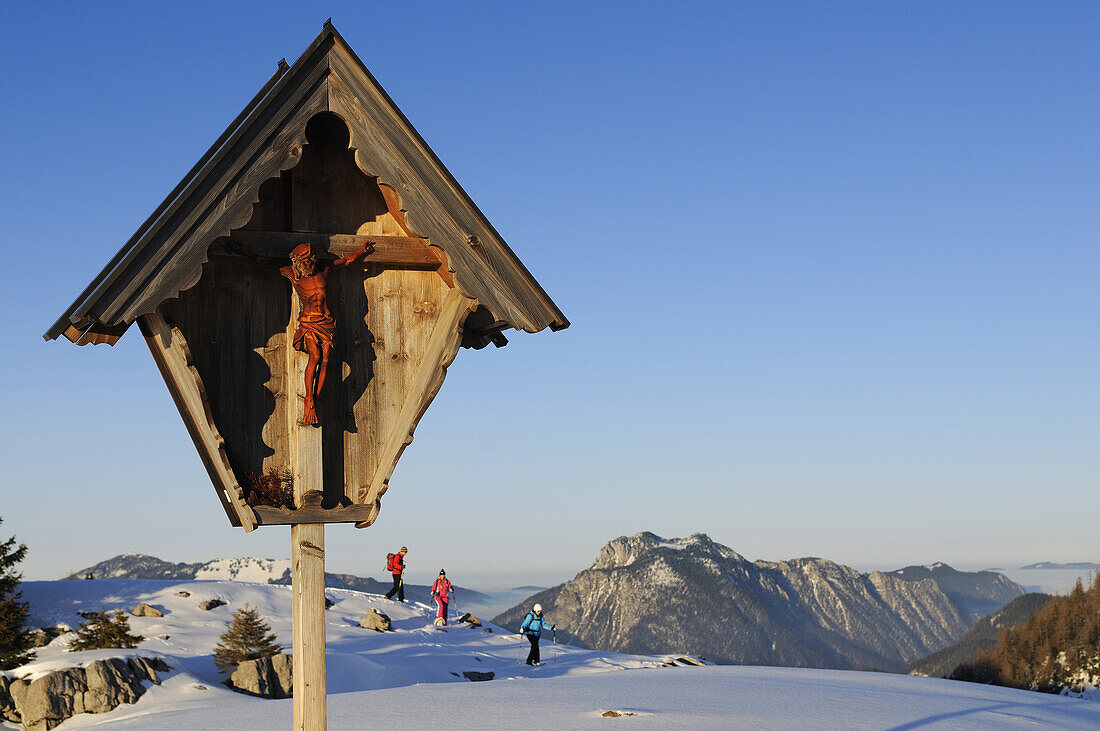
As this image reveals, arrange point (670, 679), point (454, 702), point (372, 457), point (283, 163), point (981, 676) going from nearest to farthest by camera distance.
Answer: point (283, 163)
point (372, 457)
point (454, 702)
point (670, 679)
point (981, 676)

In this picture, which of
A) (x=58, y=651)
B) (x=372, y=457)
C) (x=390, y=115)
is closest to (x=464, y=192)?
(x=390, y=115)

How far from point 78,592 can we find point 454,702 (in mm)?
26147

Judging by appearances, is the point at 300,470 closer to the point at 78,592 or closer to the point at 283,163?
the point at 283,163

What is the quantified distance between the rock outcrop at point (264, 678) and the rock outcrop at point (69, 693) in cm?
187

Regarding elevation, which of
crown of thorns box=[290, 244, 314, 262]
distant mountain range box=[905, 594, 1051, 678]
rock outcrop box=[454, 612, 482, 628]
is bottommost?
distant mountain range box=[905, 594, 1051, 678]

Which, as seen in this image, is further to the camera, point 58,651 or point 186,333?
point 58,651

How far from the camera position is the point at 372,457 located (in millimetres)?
6945

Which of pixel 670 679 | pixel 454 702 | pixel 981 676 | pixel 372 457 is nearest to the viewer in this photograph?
pixel 372 457

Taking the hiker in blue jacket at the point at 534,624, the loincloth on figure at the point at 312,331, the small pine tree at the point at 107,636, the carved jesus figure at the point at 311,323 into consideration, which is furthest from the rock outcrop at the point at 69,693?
the loincloth on figure at the point at 312,331

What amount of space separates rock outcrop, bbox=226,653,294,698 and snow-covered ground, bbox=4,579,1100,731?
1.66 ft

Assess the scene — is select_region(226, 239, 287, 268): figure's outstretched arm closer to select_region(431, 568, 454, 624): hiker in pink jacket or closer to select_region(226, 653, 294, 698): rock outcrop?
select_region(226, 653, 294, 698): rock outcrop

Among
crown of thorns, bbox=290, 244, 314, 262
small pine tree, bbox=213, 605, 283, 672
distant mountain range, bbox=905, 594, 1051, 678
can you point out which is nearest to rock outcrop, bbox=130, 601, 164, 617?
small pine tree, bbox=213, 605, 283, 672

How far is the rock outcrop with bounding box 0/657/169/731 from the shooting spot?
59.7 ft

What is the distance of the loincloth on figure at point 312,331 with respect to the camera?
6.59 m
